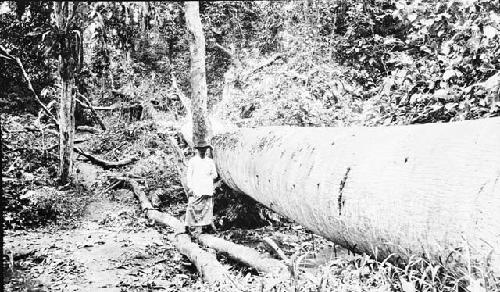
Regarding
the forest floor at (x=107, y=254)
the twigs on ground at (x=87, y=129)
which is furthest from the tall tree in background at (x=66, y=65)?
the forest floor at (x=107, y=254)

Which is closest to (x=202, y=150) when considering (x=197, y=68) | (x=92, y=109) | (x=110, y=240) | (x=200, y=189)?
(x=200, y=189)

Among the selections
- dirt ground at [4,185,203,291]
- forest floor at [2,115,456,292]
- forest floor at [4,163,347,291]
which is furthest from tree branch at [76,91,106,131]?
dirt ground at [4,185,203,291]

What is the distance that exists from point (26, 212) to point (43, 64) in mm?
1716

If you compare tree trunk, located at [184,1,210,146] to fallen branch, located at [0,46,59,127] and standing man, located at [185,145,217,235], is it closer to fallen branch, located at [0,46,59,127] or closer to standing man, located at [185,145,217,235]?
standing man, located at [185,145,217,235]

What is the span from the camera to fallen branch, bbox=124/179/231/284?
10.7 feet

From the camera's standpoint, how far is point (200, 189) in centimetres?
504

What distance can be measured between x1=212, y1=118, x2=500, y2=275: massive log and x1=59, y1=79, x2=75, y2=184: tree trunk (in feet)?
5.46

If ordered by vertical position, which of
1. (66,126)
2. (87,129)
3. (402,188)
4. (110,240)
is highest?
(66,126)

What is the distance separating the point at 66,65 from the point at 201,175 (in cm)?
312

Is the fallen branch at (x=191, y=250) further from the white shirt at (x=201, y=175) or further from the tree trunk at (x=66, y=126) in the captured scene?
the tree trunk at (x=66, y=126)

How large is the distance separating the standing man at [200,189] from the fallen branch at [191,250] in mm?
231

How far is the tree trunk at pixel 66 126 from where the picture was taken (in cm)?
219

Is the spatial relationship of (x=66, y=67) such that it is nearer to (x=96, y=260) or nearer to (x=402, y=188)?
(x=402, y=188)

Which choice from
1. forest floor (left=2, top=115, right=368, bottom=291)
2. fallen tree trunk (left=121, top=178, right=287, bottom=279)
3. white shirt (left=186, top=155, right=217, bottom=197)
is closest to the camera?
forest floor (left=2, top=115, right=368, bottom=291)
